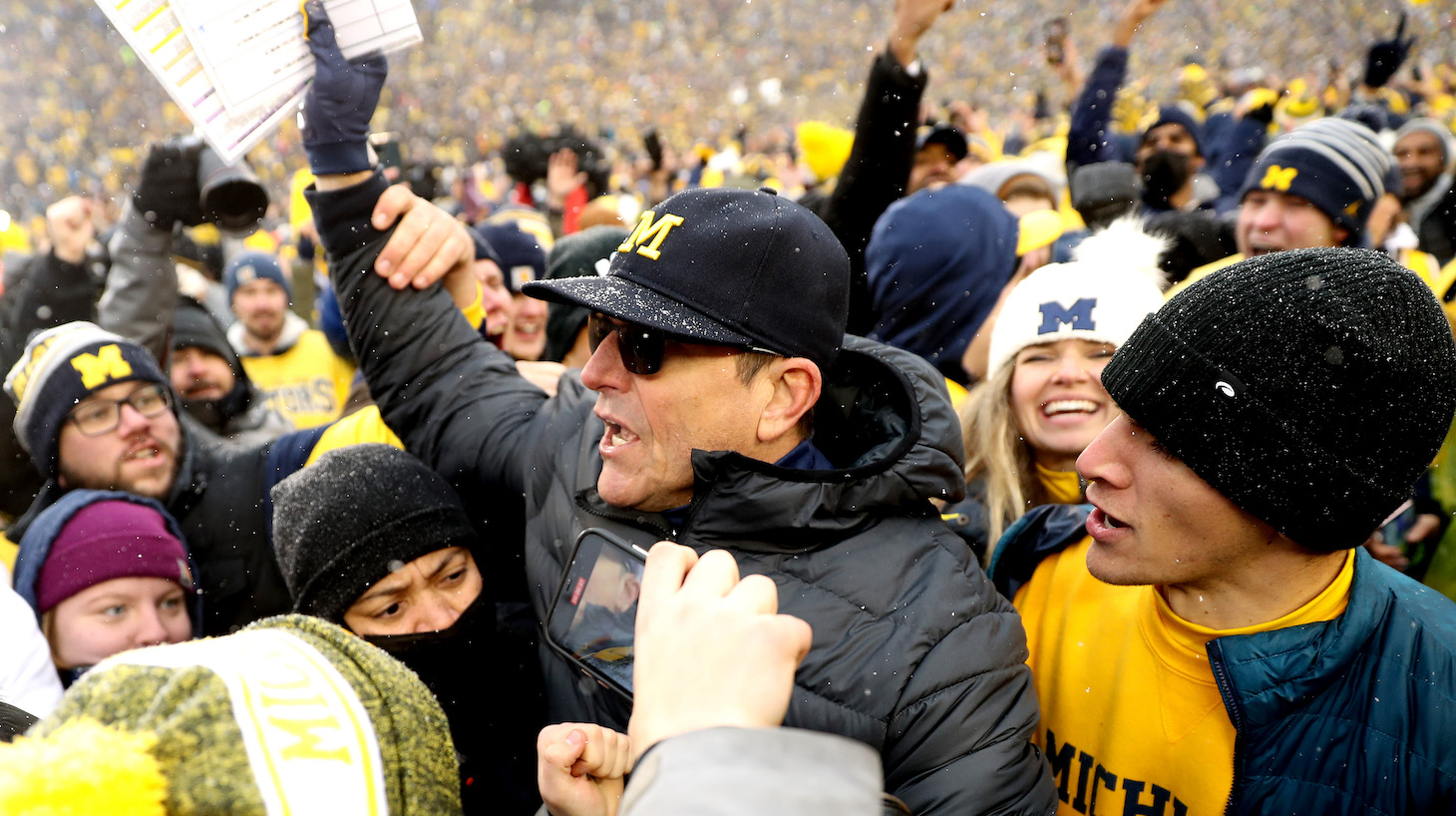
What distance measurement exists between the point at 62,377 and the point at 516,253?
213 cm

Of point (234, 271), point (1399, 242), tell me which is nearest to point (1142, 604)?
point (1399, 242)

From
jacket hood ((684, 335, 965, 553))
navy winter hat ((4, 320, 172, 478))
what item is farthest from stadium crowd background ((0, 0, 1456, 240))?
jacket hood ((684, 335, 965, 553))

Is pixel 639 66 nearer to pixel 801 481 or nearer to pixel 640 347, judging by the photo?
pixel 640 347

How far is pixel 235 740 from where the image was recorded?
3.04 ft

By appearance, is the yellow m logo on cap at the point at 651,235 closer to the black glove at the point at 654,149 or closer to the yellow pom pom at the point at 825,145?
the yellow pom pom at the point at 825,145

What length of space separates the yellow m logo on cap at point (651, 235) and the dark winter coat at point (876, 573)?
1.24ft

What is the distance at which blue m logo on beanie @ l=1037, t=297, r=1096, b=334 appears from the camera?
2.49 metres

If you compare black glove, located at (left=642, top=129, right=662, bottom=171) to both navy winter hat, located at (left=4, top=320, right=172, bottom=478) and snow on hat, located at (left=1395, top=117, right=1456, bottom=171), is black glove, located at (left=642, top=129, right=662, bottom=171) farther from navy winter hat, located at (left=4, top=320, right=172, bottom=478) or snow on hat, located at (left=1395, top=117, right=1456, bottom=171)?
navy winter hat, located at (left=4, top=320, right=172, bottom=478)

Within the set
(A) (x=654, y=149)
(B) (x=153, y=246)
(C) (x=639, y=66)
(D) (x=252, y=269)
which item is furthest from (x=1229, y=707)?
(C) (x=639, y=66)

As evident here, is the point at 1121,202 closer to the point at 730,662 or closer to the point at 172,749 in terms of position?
the point at 730,662

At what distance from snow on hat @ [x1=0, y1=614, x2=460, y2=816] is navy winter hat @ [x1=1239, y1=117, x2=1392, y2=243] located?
369 centimetres

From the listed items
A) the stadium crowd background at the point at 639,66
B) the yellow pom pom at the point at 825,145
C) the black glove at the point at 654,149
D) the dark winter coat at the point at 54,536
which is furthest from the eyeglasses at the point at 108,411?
the stadium crowd background at the point at 639,66

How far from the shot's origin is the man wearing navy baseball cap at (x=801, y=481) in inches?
57.7

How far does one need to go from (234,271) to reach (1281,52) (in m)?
23.6
